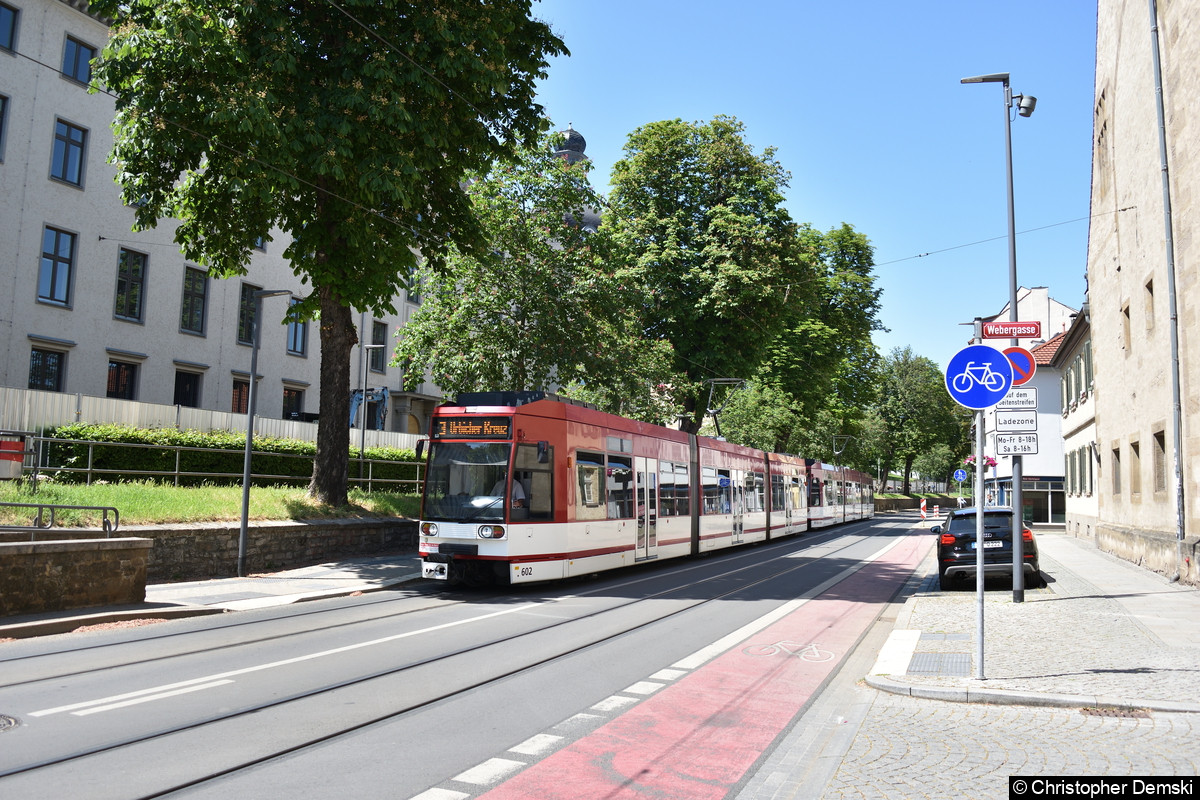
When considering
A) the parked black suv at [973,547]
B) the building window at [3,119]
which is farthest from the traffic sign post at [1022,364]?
the building window at [3,119]

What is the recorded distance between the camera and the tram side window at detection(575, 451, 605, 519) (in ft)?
52.0

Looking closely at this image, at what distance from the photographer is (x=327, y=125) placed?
1534cm

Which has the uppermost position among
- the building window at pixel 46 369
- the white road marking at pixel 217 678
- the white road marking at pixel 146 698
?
the building window at pixel 46 369

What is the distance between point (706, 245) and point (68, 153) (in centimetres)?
2094

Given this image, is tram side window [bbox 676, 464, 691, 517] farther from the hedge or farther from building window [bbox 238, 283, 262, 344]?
building window [bbox 238, 283, 262, 344]

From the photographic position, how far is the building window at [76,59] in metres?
26.1

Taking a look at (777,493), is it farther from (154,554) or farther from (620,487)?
(154,554)

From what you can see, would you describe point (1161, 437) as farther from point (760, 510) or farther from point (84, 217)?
point (84, 217)

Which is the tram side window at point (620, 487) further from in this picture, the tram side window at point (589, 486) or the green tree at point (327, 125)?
the green tree at point (327, 125)

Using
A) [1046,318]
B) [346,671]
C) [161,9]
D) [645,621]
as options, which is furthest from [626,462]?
[1046,318]

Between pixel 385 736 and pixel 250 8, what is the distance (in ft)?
43.2

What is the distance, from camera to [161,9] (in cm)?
1448

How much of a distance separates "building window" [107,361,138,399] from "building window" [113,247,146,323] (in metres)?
1.56

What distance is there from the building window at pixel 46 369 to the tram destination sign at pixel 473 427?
1667 centimetres
